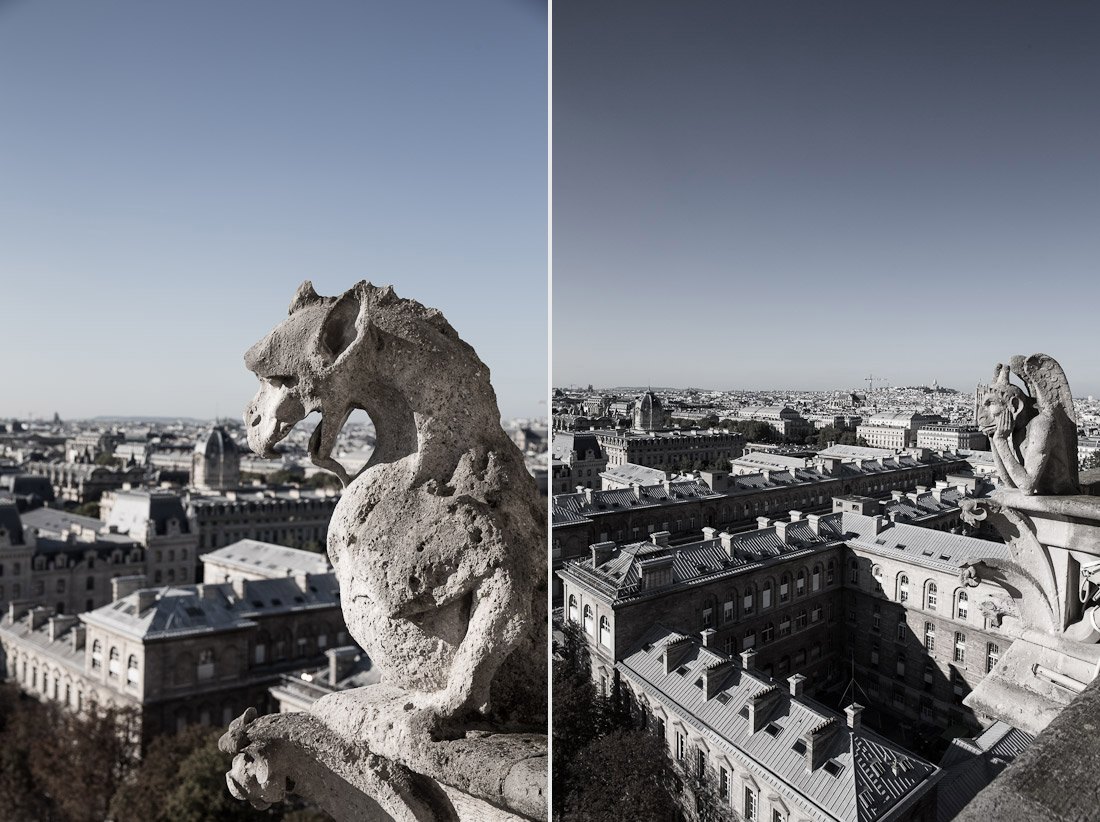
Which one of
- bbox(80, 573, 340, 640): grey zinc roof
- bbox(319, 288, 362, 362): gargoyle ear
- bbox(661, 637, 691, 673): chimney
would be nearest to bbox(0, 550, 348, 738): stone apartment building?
bbox(80, 573, 340, 640): grey zinc roof

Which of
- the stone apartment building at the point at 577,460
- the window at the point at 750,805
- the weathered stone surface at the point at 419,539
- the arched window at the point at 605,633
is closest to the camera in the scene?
the weathered stone surface at the point at 419,539

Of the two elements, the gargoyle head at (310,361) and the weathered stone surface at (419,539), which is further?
the gargoyle head at (310,361)

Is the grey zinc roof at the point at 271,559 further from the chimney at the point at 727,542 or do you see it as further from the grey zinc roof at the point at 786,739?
the grey zinc roof at the point at 786,739

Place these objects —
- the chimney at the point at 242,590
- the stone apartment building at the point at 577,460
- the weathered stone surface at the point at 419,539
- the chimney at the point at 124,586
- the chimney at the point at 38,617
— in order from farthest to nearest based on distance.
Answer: the chimney at the point at 124,586, the chimney at the point at 38,617, the chimney at the point at 242,590, the stone apartment building at the point at 577,460, the weathered stone surface at the point at 419,539

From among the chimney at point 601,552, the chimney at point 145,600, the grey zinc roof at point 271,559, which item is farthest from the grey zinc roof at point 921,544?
the grey zinc roof at point 271,559

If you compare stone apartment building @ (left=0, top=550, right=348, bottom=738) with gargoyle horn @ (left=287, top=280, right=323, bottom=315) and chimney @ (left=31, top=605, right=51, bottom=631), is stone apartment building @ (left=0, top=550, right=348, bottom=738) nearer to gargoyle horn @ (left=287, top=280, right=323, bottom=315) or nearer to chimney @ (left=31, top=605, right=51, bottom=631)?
chimney @ (left=31, top=605, right=51, bottom=631)

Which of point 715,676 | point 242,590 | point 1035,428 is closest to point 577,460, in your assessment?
point 715,676

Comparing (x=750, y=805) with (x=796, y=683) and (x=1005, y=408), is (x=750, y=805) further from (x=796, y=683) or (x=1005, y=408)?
(x=1005, y=408)
